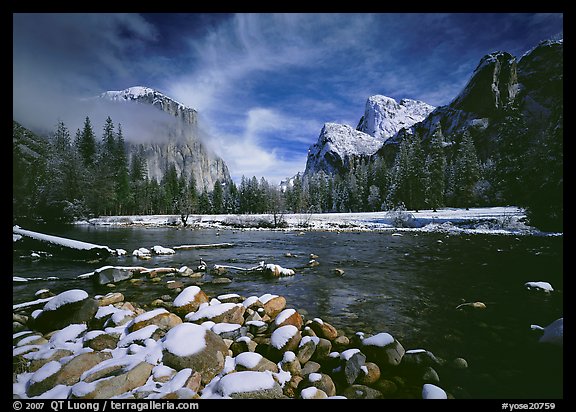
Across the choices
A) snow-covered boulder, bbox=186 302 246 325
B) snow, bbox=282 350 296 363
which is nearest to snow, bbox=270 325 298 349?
snow, bbox=282 350 296 363

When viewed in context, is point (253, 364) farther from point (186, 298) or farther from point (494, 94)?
point (494, 94)

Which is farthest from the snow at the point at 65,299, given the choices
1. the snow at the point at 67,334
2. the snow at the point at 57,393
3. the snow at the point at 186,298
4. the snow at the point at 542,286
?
the snow at the point at 542,286

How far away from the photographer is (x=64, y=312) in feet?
18.7

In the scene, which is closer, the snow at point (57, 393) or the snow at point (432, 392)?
the snow at point (57, 393)

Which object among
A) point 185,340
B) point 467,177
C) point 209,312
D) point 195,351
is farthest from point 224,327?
point 467,177

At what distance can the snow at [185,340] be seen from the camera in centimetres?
403

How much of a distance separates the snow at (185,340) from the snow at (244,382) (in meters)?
0.83

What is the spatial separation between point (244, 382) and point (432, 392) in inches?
110

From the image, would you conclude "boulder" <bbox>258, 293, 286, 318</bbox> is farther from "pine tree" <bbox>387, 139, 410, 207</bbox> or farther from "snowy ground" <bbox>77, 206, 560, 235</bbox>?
"pine tree" <bbox>387, 139, 410, 207</bbox>

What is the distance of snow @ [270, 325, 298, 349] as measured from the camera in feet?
15.3

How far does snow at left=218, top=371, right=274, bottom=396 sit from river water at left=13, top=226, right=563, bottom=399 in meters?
3.26

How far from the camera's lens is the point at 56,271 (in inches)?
438

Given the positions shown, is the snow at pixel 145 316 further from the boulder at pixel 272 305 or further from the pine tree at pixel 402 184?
the pine tree at pixel 402 184
